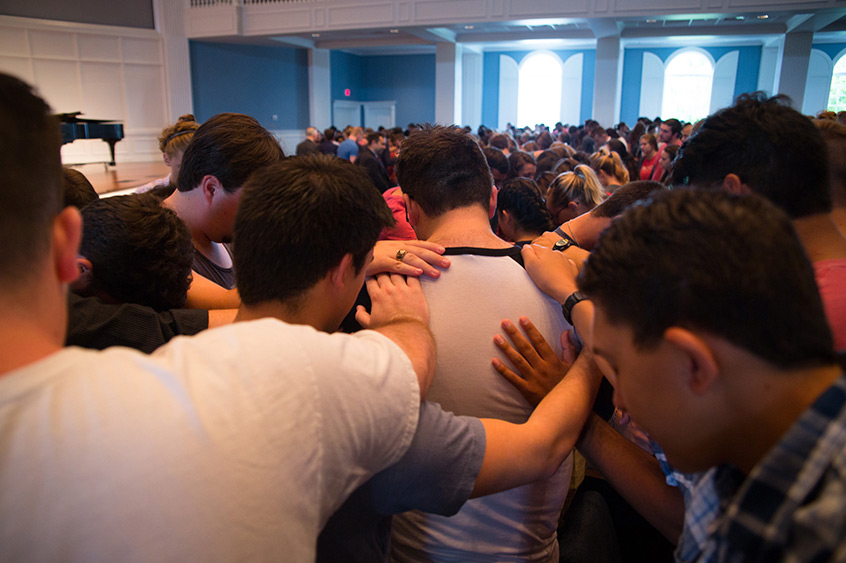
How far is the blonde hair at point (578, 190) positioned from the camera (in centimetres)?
358

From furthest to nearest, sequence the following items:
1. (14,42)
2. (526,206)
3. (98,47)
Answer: (98,47), (14,42), (526,206)

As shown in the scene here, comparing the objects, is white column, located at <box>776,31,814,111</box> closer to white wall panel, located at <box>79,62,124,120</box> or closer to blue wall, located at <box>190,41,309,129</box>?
blue wall, located at <box>190,41,309,129</box>

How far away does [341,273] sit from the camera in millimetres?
1104

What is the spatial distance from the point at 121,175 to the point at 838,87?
1997 cm

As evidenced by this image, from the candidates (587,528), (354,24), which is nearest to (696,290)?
(587,528)

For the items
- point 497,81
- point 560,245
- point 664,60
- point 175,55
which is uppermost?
point 664,60

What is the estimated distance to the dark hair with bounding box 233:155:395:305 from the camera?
1.05 meters

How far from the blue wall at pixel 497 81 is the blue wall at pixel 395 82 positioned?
197cm

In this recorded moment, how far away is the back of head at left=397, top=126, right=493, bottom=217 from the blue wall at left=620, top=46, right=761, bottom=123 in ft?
60.8

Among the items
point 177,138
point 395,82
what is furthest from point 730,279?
point 395,82

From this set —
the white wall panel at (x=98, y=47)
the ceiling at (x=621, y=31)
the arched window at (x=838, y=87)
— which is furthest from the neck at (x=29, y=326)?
the arched window at (x=838, y=87)

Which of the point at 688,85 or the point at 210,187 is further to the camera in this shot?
the point at 688,85

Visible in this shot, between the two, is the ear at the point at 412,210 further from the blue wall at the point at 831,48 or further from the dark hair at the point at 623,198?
the blue wall at the point at 831,48

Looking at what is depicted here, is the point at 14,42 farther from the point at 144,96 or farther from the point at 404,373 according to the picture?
the point at 404,373
